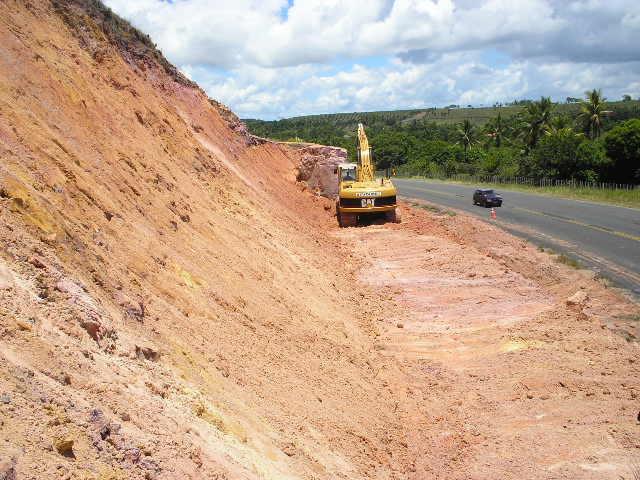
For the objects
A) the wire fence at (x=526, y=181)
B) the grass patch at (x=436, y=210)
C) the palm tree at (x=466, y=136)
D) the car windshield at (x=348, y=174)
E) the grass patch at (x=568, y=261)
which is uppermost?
the palm tree at (x=466, y=136)

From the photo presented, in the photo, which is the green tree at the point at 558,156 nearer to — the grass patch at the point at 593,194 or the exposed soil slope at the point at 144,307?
the grass patch at the point at 593,194

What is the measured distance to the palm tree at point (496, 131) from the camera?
3777 inches

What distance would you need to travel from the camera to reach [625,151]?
170 feet

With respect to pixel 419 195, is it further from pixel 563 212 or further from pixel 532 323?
pixel 532 323

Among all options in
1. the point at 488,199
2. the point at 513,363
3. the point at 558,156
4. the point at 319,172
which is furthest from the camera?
the point at 558,156

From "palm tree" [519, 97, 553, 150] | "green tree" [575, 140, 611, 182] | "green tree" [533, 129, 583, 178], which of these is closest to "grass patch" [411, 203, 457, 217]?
"green tree" [575, 140, 611, 182]

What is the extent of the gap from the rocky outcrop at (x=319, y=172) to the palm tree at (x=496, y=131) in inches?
2656

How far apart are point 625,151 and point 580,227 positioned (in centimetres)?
2456

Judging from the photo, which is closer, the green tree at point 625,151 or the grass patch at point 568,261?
the grass patch at point 568,261

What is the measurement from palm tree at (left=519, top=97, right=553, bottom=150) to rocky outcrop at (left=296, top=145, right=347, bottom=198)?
4583 cm

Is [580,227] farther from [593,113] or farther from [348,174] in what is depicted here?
[593,113]

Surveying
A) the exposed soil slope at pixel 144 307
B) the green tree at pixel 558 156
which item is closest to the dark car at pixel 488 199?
the green tree at pixel 558 156

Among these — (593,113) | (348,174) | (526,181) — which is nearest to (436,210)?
(348,174)

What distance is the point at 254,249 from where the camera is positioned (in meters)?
15.6
